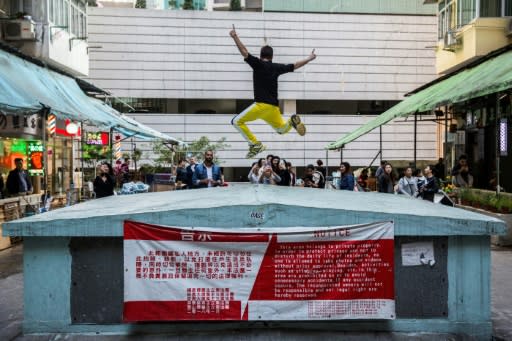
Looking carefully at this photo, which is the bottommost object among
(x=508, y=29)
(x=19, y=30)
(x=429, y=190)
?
(x=429, y=190)

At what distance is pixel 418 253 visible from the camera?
605 cm

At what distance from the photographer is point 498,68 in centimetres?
1318

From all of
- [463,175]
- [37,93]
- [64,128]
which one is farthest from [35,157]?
[463,175]

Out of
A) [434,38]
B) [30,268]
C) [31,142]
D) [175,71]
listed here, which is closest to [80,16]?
[31,142]

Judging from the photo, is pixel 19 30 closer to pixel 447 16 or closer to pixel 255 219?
pixel 255 219

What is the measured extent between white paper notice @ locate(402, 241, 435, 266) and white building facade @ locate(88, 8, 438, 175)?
3584 centimetres

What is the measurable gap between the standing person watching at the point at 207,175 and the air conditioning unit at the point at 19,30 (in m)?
10.6

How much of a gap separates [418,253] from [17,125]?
49.4ft

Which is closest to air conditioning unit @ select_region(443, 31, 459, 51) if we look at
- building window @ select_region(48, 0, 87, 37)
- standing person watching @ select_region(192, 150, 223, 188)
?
standing person watching @ select_region(192, 150, 223, 188)

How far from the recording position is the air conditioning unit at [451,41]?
22.2 meters

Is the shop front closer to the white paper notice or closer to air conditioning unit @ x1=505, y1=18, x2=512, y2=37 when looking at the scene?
the white paper notice

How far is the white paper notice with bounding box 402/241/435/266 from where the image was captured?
19.8ft

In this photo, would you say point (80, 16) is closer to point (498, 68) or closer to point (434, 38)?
point (498, 68)

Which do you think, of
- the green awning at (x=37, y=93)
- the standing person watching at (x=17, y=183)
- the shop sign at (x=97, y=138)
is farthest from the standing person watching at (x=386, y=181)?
the shop sign at (x=97, y=138)
